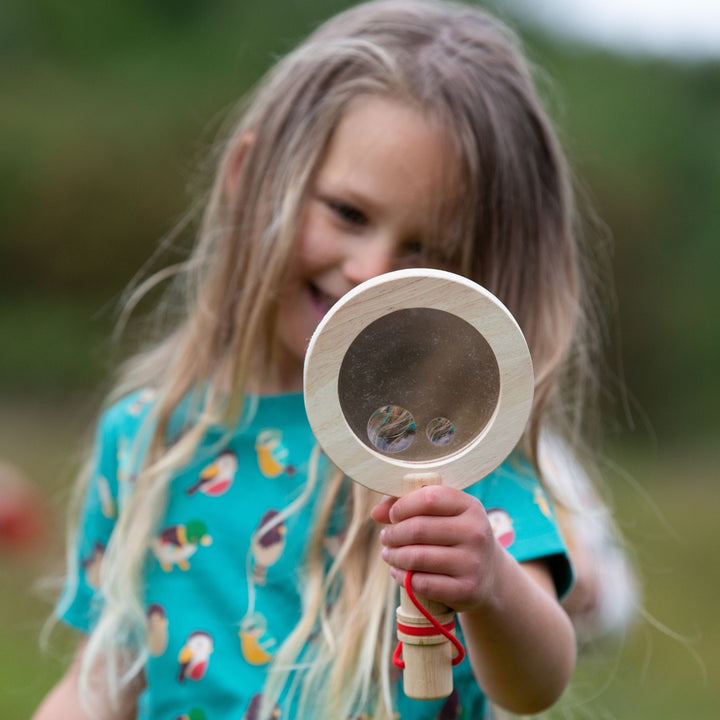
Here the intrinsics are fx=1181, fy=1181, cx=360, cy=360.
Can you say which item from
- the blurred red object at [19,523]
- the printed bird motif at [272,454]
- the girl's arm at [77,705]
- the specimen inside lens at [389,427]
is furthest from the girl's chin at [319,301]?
the blurred red object at [19,523]

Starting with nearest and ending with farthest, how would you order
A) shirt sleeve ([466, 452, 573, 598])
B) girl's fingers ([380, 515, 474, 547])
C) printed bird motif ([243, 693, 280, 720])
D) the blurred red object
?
1. girl's fingers ([380, 515, 474, 547])
2. shirt sleeve ([466, 452, 573, 598])
3. printed bird motif ([243, 693, 280, 720])
4. the blurred red object

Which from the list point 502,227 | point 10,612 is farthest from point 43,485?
point 502,227

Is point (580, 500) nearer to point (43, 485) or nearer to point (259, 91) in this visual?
point (259, 91)

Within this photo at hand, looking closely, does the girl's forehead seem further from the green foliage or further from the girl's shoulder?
the green foliage

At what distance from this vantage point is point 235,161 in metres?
2.08

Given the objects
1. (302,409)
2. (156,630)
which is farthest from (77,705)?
(302,409)

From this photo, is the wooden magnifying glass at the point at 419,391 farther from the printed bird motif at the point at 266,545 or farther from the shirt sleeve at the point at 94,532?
the shirt sleeve at the point at 94,532

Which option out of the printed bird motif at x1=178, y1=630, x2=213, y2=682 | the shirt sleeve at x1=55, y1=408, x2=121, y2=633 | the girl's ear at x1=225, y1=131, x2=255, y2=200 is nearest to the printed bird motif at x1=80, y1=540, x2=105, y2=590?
the shirt sleeve at x1=55, y1=408, x2=121, y2=633

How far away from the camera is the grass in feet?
11.4

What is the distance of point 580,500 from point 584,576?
0.80 feet

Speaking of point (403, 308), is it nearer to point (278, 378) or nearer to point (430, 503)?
point (430, 503)

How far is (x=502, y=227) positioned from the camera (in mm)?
1800

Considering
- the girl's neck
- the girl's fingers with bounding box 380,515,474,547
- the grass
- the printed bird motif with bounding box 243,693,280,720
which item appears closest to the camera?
the girl's fingers with bounding box 380,515,474,547

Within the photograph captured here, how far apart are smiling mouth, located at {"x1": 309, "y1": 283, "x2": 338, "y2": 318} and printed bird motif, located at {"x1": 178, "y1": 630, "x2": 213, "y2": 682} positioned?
536 mm
